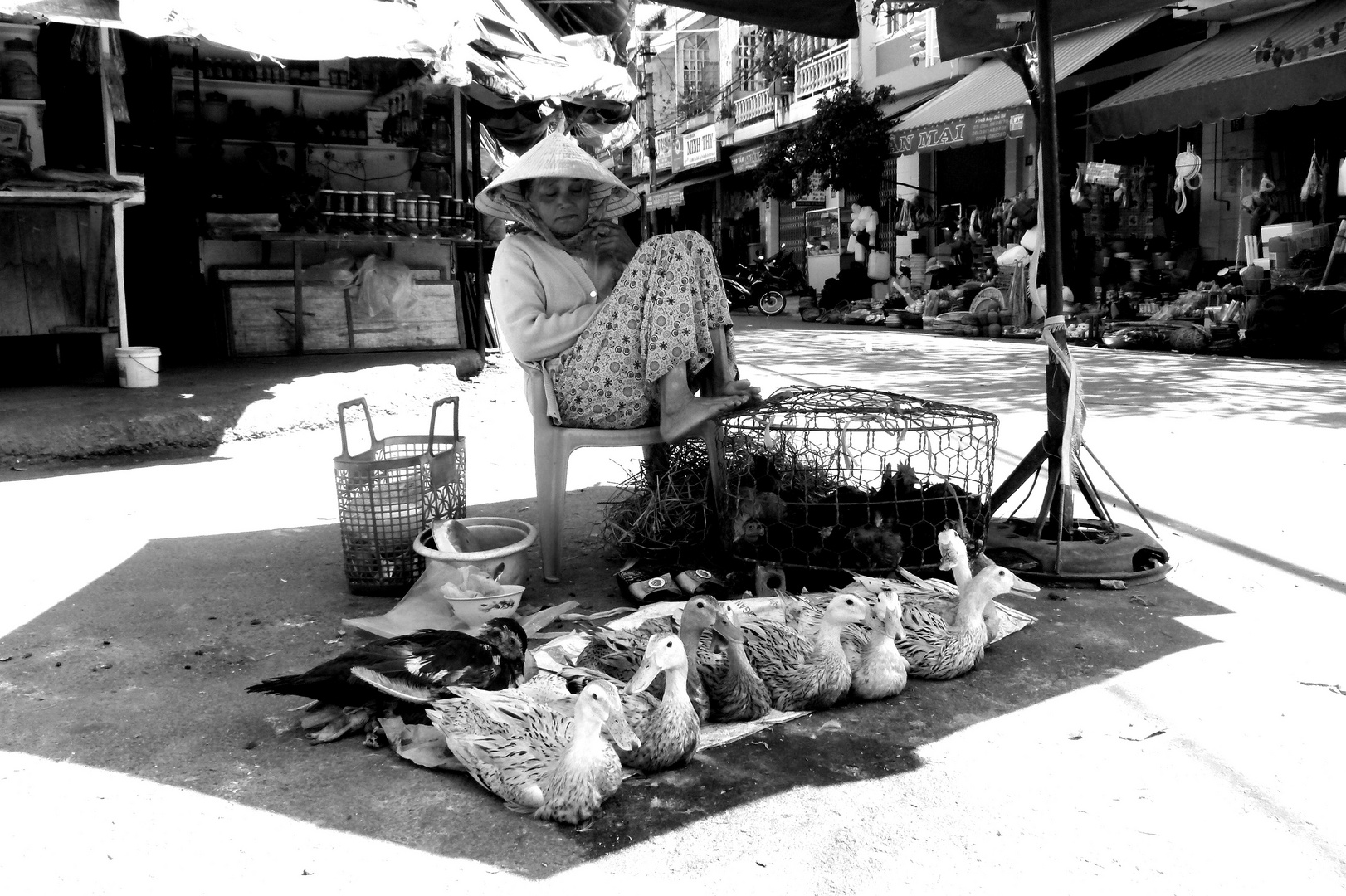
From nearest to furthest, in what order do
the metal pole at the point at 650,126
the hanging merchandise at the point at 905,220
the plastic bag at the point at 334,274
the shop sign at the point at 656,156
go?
1. the plastic bag at the point at 334,274
2. the hanging merchandise at the point at 905,220
3. the metal pole at the point at 650,126
4. the shop sign at the point at 656,156

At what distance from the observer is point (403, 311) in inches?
361

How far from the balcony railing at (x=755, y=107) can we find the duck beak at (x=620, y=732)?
2396 cm

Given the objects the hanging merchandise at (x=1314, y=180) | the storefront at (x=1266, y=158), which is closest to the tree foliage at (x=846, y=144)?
the storefront at (x=1266, y=158)

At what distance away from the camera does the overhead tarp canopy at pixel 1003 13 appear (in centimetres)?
470

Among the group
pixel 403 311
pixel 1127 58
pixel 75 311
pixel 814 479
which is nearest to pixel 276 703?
pixel 814 479

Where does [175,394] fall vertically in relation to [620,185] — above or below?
below

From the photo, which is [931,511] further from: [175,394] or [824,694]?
[175,394]

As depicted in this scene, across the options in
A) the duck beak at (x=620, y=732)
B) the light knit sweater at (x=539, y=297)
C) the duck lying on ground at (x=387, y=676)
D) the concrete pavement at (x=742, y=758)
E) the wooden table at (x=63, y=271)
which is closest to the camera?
the concrete pavement at (x=742, y=758)

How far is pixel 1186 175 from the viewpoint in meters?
12.7

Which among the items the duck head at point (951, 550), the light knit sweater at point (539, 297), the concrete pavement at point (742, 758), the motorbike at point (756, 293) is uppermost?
the motorbike at point (756, 293)

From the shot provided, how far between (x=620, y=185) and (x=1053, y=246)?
5.41 ft

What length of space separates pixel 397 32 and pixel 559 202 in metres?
2.99

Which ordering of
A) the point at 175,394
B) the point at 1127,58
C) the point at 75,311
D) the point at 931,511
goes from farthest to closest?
the point at 1127,58
the point at 75,311
the point at 175,394
the point at 931,511

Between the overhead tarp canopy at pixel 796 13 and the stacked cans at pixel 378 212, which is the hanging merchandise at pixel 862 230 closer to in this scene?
the stacked cans at pixel 378 212
